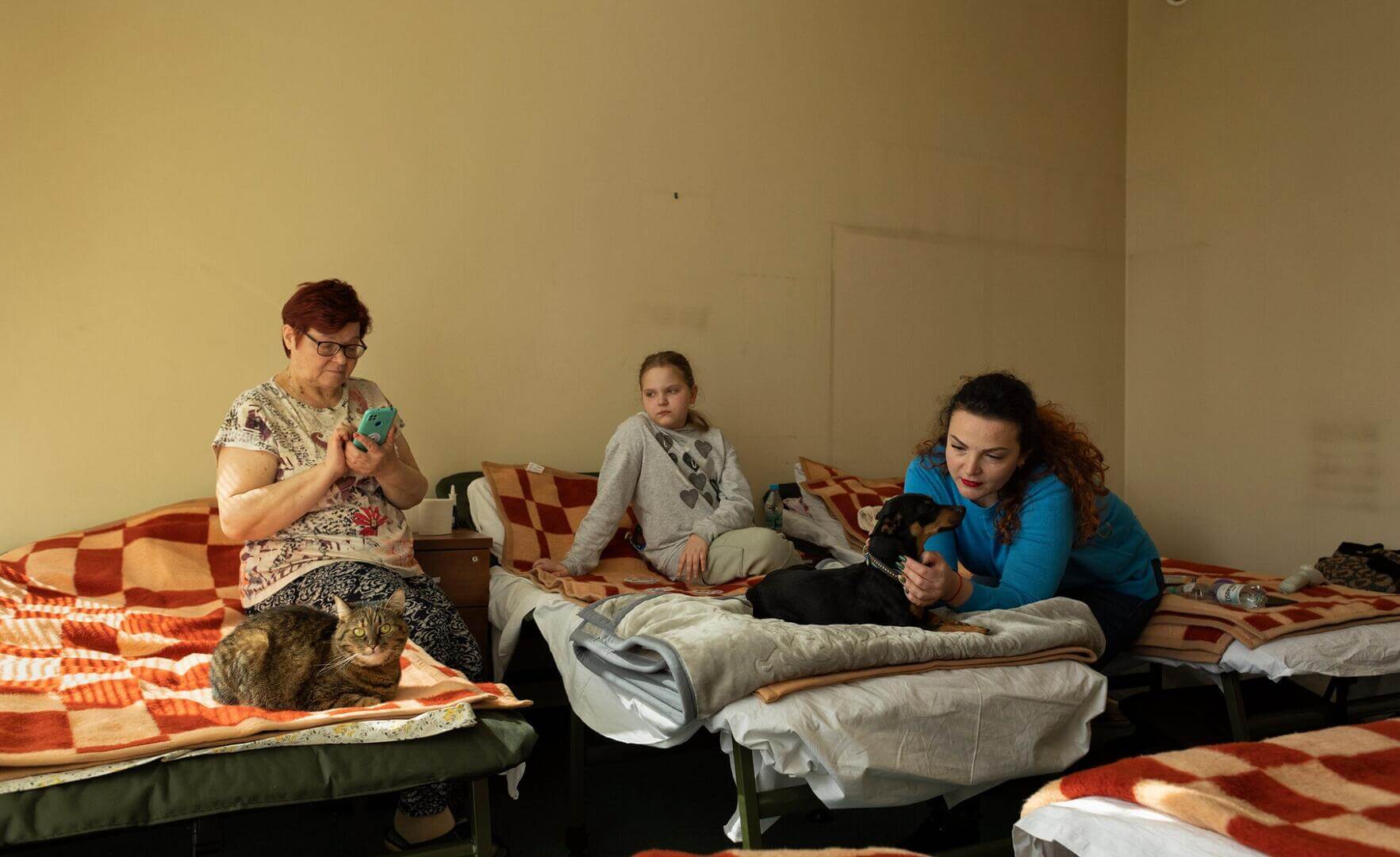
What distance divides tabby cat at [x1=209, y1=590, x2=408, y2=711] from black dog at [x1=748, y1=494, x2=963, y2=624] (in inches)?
31.8

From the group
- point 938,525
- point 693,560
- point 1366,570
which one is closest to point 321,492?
point 693,560

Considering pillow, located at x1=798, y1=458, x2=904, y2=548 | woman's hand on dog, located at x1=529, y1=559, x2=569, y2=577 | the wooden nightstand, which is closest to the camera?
the wooden nightstand

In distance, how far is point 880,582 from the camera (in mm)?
2029

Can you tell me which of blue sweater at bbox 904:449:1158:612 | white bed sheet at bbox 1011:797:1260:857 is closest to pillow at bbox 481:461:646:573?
blue sweater at bbox 904:449:1158:612

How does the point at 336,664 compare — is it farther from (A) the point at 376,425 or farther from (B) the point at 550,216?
(B) the point at 550,216

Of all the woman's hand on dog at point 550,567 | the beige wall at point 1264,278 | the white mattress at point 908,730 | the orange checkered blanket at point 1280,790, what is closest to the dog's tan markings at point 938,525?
the white mattress at point 908,730

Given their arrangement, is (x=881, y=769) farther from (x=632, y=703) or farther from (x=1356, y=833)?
(x=1356, y=833)

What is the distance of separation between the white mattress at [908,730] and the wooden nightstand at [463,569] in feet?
3.19

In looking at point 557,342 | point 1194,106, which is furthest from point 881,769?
point 1194,106

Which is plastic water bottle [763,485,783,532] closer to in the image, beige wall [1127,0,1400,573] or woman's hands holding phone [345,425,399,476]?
woman's hands holding phone [345,425,399,476]

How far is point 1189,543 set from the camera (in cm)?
451

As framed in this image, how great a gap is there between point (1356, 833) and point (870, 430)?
3.33 metres

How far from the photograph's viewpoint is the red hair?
2.49m

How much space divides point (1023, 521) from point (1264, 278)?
266 cm
